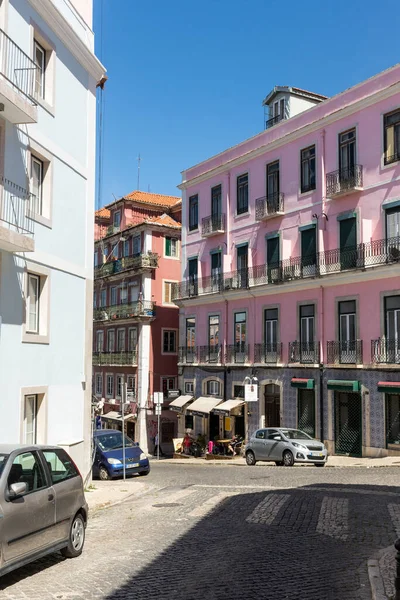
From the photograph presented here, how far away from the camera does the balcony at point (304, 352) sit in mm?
32219

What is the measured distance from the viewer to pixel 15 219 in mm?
15266

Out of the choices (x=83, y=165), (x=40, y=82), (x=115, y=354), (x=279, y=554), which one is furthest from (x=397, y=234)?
(x=115, y=354)

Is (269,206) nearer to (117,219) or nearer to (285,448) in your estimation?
(285,448)

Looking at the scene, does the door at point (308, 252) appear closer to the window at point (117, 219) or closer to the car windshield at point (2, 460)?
Answer: the window at point (117, 219)

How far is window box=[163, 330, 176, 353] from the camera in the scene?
4747cm

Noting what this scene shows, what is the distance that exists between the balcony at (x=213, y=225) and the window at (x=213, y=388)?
852 cm

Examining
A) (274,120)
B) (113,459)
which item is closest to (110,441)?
(113,459)

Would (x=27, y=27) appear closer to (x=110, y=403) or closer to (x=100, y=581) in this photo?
(x=100, y=581)

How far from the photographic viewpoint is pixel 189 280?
4275 centimetres

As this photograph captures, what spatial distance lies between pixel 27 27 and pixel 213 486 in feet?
40.3

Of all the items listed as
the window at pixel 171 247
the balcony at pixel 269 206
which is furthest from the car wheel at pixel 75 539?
the window at pixel 171 247

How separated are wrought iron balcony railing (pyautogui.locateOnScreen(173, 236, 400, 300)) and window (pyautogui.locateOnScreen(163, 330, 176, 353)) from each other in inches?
185

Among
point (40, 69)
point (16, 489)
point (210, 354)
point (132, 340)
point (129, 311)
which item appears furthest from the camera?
point (129, 311)

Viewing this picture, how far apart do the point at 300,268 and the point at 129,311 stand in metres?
17.9
